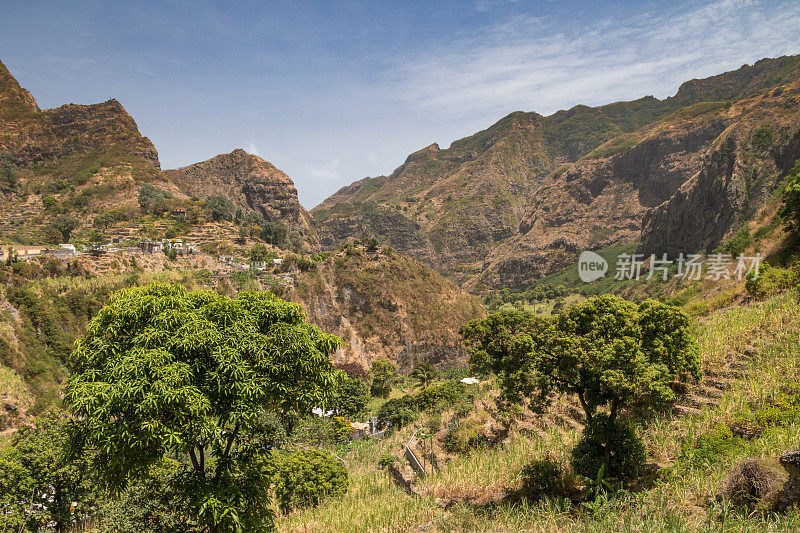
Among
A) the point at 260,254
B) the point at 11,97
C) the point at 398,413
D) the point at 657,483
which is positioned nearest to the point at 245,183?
the point at 11,97

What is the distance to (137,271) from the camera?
5250cm

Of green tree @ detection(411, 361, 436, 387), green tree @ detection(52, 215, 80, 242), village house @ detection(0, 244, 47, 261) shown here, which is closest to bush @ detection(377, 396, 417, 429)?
green tree @ detection(411, 361, 436, 387)

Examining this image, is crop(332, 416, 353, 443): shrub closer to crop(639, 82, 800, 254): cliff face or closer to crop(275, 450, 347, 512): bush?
crop(275, 450, 347, 512): bush

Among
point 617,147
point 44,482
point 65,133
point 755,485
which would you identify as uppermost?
point 65,133

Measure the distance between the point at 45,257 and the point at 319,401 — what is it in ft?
189

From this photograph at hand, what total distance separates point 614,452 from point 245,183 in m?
146

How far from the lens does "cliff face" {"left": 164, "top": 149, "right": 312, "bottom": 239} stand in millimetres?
134125

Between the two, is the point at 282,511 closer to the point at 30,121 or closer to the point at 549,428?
the point at 549,428

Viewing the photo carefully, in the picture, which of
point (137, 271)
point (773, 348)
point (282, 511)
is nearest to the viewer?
point (773, 348)

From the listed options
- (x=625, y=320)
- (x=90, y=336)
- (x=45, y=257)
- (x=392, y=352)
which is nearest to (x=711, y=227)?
(x=392, y=352)

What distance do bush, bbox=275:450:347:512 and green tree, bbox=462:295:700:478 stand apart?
28.0ft

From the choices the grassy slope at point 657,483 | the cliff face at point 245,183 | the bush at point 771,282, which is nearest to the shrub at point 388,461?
the grassy slope at point 657,483

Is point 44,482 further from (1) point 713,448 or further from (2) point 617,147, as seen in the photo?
(2) point 617,147

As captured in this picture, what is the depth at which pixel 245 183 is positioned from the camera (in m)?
137
